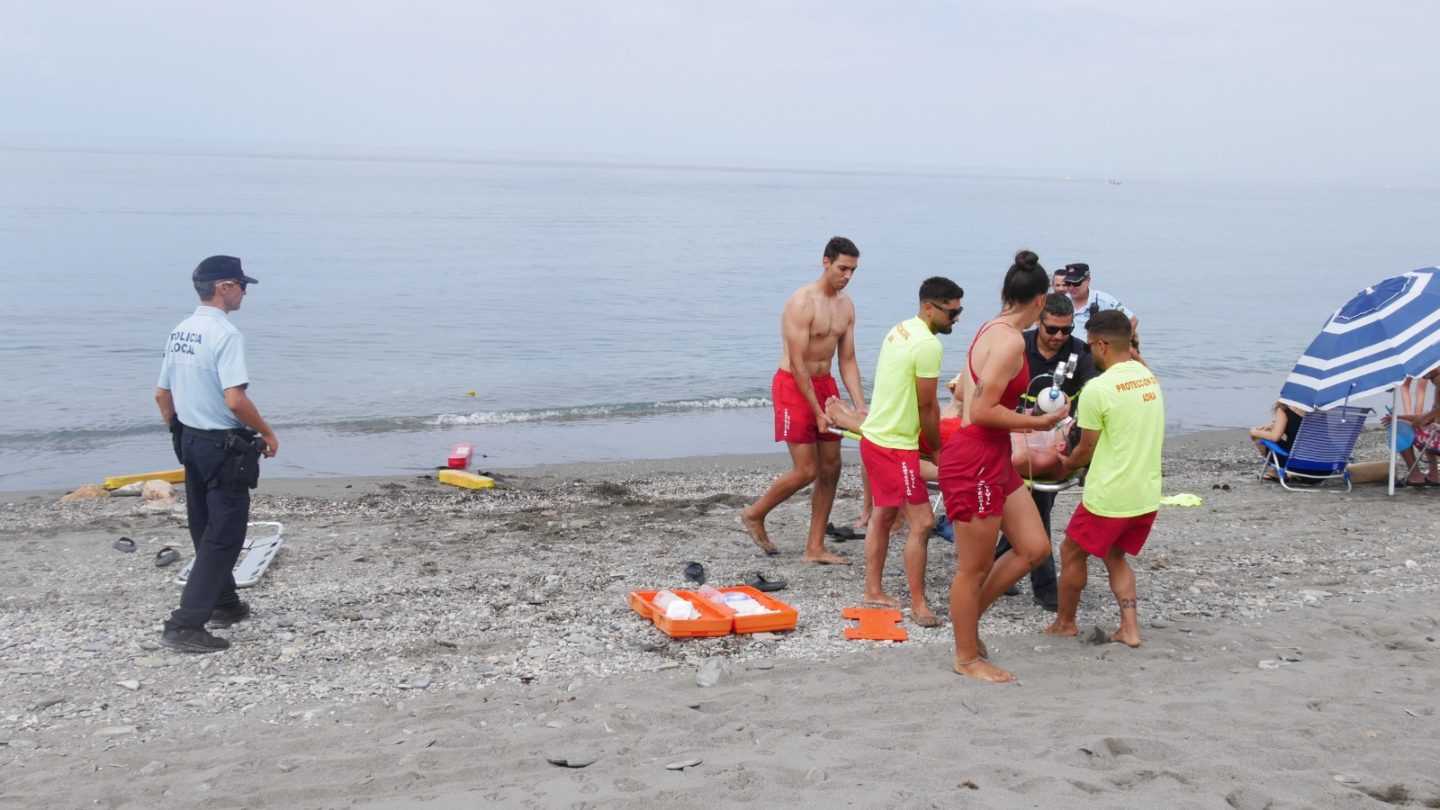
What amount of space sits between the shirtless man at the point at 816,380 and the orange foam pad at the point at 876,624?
1.17 m

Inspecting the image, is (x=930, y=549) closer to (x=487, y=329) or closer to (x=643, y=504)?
(x=643, y=504)

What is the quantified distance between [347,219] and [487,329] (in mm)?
34831

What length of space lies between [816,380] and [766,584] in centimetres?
135

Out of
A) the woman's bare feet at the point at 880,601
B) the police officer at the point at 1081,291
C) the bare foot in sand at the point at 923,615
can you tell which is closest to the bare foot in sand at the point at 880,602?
the woman's bare feet at the point at 880,601

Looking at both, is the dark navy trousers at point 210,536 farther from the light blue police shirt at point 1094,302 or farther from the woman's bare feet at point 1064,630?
the light blue police shirt at point 1094,302

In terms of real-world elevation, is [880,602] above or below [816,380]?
below

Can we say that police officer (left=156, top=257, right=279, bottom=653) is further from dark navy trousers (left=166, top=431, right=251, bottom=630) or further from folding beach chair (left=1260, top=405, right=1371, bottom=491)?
folding beach chair (left=1260, top=405, right=1371, bottom=491)

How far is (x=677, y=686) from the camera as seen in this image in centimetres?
551

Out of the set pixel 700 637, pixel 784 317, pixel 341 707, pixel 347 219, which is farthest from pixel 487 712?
pixel 347 219

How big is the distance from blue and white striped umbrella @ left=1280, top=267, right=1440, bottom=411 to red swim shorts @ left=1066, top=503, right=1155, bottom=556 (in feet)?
15.2

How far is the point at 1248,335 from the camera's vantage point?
92.5 feet

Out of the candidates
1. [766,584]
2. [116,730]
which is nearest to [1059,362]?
[766,584]

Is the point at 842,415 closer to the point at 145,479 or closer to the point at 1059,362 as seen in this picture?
the point at 1059,362

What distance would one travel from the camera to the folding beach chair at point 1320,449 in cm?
999
